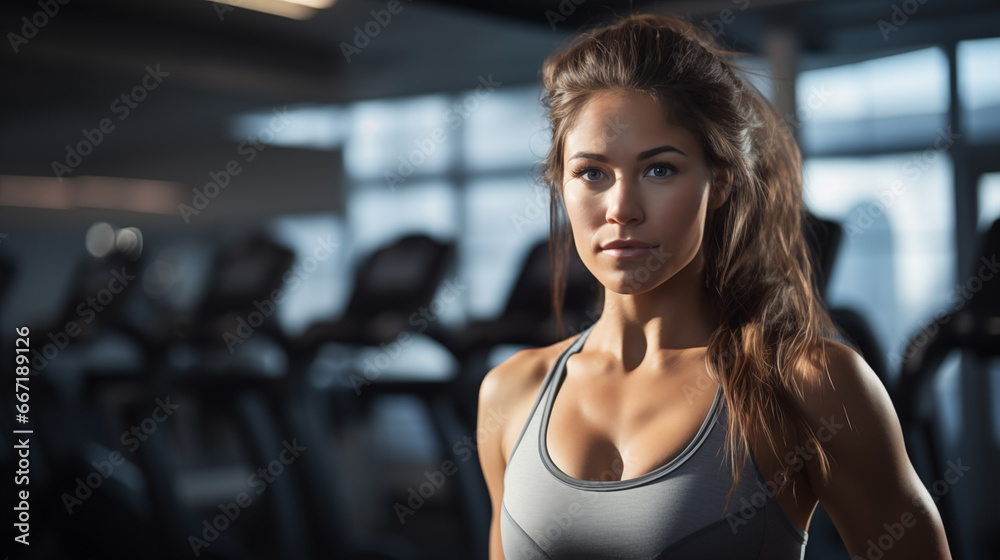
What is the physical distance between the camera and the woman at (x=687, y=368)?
782 millimetres

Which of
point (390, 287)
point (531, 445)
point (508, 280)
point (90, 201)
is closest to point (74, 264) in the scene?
point (90, 201)

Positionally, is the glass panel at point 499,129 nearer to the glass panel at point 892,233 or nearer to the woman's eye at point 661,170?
the glass panel at point 892,233

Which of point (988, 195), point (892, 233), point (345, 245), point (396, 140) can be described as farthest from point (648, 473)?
point (396, 140)

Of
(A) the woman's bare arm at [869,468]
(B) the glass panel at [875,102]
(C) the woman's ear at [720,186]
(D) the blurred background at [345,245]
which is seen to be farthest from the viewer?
(B) the glass panel at [875,102]

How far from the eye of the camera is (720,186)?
2.91 ft

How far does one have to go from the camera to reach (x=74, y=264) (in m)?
3.34

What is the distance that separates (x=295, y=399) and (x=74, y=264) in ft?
4.00

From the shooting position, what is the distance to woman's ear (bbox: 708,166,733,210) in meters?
0.88

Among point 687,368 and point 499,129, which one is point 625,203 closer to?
point 687,368

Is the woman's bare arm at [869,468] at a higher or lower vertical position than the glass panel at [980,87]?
lower

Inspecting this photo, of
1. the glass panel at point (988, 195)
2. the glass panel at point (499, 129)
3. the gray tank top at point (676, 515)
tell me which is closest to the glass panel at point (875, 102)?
the glass panel at point (988, 195)

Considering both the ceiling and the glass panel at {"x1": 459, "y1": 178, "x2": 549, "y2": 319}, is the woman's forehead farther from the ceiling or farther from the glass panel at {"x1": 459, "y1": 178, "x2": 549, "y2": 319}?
the glass panel at {"x1": 459, "y1": 178, "x2": 549, "y2": 319}

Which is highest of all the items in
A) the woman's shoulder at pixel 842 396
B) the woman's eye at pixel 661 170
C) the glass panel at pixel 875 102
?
the glass panel at pixel 875 102

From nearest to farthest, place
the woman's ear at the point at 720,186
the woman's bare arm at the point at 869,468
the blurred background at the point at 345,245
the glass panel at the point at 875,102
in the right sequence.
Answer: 1. the woman's bare arm at the point at 869,468
2. the woman's ear at the point at 720,186
3. the blurred background at the point at 345,245
4. the glass panel at the point at 875,102
